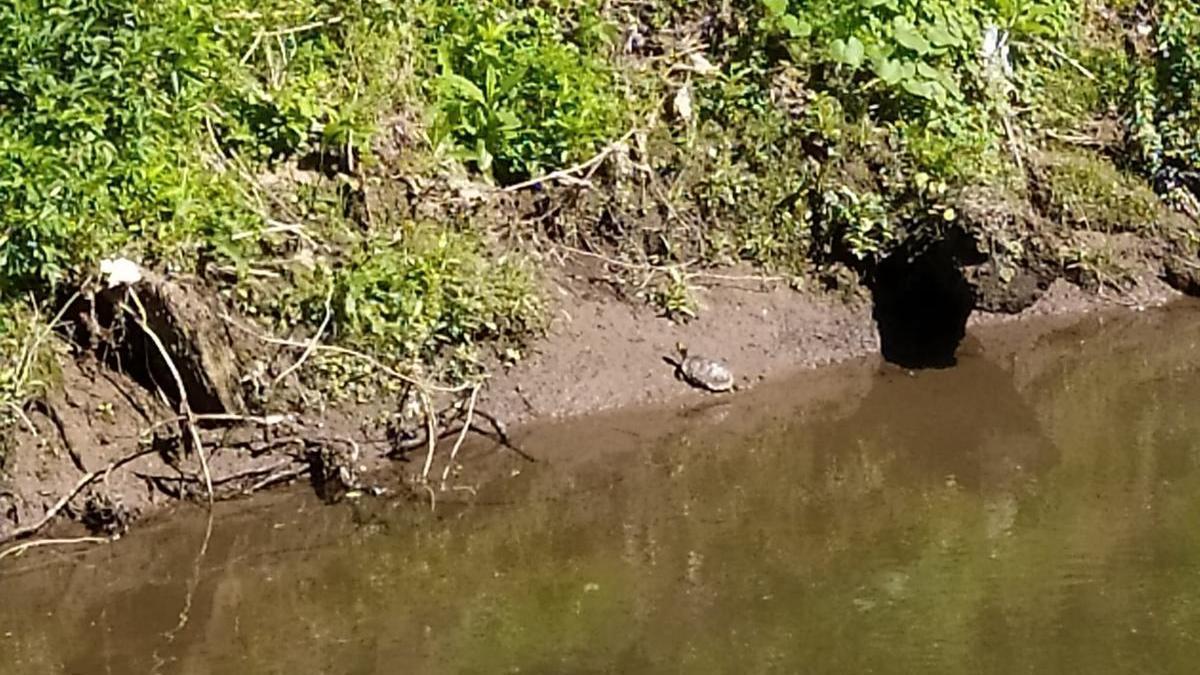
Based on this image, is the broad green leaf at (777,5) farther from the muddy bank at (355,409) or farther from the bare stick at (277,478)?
the bare stick at (277,478)

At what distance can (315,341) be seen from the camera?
471cm

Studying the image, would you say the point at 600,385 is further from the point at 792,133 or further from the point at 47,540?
the point at 47,540

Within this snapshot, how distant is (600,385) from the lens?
506 cm

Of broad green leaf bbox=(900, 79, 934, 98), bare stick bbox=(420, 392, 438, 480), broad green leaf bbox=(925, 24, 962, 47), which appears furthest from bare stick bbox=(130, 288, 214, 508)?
broad green leaf bbox=(925, 24, 962, 47)

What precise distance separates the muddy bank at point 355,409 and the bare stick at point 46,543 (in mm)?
30

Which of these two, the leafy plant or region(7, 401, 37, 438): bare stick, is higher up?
the leafy plant

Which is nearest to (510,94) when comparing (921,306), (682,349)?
(682,349)

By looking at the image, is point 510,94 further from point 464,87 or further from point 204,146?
point 204,146

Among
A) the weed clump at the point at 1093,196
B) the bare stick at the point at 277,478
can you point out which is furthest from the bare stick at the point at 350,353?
the weed clump at the point at 1093,196

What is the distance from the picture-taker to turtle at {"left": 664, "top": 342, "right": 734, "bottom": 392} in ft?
16.9

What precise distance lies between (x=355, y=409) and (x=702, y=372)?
1.02m

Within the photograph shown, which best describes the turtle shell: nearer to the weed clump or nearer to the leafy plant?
the leafy plant

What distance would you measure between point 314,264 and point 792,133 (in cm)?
157

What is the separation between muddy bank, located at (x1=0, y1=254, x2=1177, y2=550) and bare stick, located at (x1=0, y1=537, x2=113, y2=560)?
0.10ft
